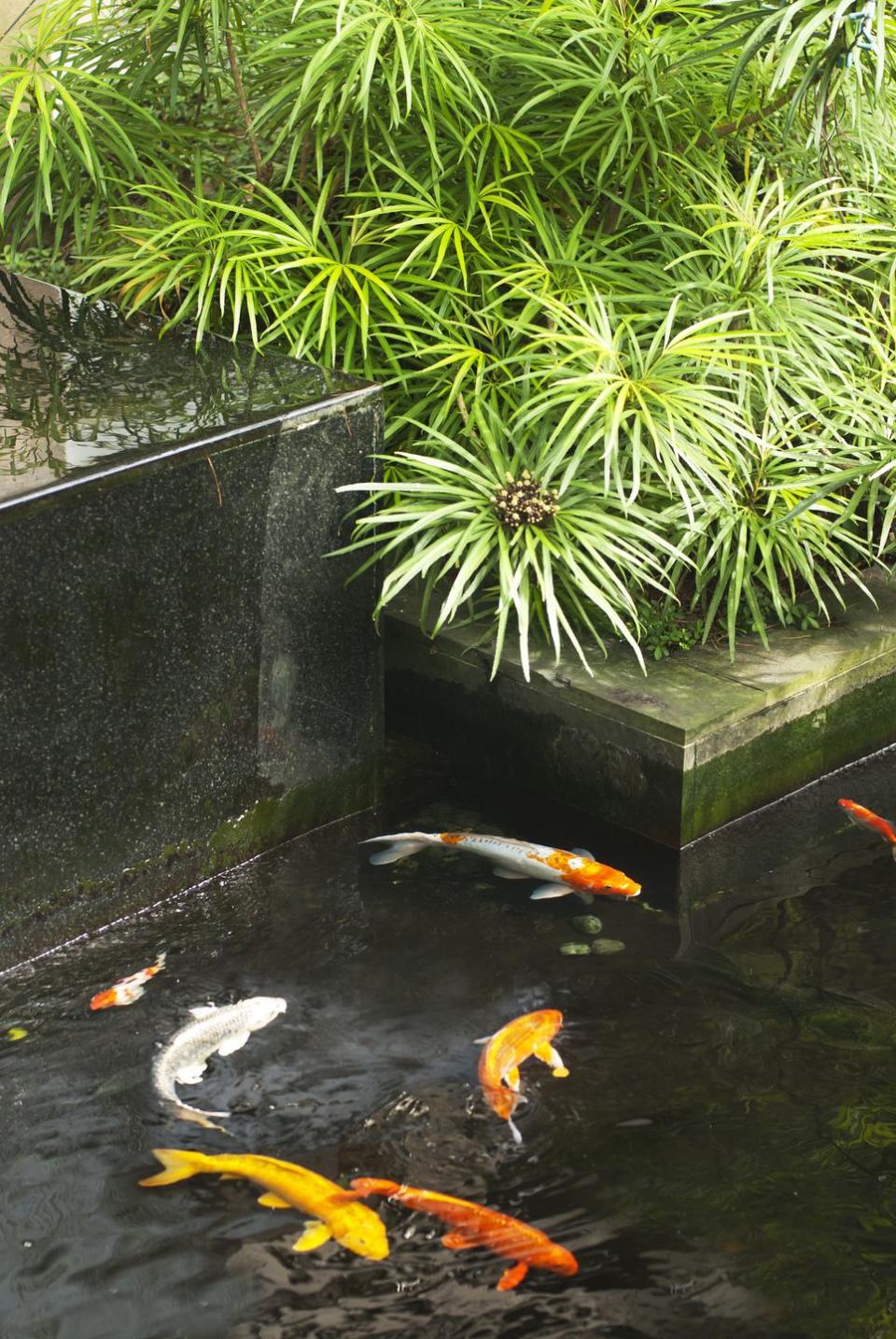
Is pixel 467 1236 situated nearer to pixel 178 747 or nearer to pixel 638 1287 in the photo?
pixel 638 1287

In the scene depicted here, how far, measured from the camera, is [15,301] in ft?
15.1

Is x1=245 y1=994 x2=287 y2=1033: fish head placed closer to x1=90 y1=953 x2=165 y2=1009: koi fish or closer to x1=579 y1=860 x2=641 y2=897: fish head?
x1=90 y1=953 x2=165 y2=1009: koi fish

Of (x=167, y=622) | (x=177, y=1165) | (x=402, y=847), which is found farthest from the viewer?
(x=402, y=847)

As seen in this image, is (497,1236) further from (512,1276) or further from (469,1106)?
(469,1106)

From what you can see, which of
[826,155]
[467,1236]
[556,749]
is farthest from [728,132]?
[467,1236]

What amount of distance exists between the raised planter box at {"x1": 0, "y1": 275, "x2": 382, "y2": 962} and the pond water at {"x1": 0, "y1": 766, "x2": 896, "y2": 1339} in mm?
176

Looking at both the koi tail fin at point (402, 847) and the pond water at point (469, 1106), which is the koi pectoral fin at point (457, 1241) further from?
the koi tail fin at point (402, 847)

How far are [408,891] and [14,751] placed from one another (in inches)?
42.4

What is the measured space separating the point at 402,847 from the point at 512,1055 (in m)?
0.98

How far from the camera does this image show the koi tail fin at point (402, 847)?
13.1ft

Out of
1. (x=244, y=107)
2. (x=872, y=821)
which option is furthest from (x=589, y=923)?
(x=244, y=107)

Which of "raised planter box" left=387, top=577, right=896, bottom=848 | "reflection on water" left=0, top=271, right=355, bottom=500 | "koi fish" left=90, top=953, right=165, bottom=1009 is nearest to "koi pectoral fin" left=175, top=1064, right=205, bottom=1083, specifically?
"koi fish" left=90, top=953, right=165, bottom=1009

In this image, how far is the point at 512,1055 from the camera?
124 inches

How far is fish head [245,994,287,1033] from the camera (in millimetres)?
3270
